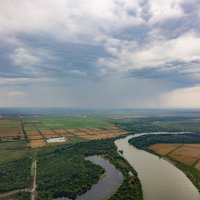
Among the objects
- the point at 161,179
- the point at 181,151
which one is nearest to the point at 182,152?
the point at 181,151

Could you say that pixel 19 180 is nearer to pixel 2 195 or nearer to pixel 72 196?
pixel 2 195

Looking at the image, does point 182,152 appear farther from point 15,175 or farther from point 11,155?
point 11,155

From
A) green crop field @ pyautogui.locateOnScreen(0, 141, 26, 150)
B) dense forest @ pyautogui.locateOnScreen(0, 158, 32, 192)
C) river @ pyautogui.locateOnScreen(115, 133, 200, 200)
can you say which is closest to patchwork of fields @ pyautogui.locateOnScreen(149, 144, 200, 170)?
river @ pyautogui.locateOnScreen(115, 133, 200, 200)

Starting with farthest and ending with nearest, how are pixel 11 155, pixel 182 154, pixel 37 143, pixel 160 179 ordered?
pixel 37 143 → pixel 182 154 → pixel 11 155 → pixel 160 179

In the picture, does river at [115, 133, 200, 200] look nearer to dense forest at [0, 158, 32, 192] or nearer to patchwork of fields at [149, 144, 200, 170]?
patchwork of fields at [149, 144, 200, 170]

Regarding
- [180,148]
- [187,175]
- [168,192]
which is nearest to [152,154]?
[180,148]

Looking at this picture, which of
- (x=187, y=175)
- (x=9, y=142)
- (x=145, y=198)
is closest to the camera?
(x=145, y=198)

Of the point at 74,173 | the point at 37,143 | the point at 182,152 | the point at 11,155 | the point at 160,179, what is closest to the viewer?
the point at 160,179

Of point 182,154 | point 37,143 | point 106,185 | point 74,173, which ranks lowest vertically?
point 106,185
